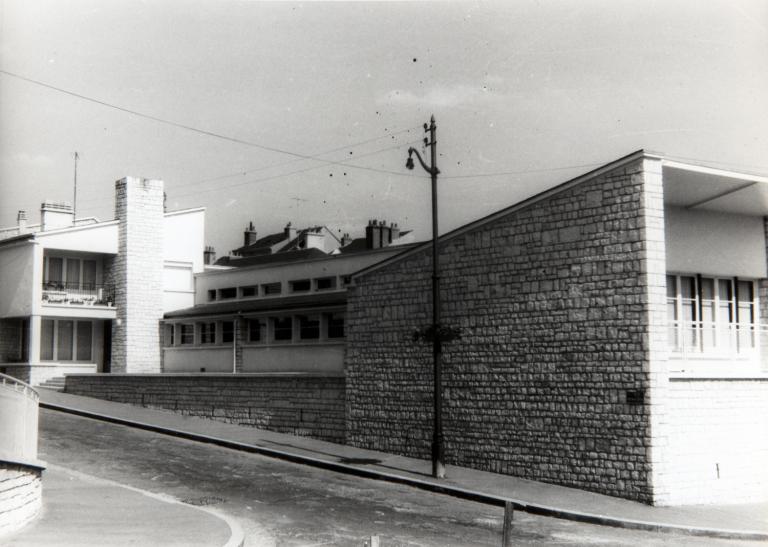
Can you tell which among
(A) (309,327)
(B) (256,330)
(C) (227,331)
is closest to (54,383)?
(C) (227,331)

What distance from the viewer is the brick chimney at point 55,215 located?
37500mm

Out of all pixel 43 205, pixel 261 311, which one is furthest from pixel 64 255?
pixel 261 311

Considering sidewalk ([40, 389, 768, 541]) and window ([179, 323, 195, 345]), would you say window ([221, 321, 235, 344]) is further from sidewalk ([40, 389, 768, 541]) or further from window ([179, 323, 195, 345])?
sidewalk ([40, 389, 768, 541])

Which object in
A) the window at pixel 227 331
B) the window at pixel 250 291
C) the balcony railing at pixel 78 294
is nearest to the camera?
the window at pixel 227 331

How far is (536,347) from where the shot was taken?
1747 cm

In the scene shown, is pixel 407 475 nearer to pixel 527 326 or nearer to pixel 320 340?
pixel 527 326

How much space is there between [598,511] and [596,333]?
139 inches

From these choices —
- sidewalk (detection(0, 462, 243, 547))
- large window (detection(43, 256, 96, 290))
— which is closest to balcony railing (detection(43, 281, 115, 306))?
large window (detection(43, 256, 96, 290))

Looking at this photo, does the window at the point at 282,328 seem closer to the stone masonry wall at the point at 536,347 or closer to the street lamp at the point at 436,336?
the stone masonry wall at the point at 536,347

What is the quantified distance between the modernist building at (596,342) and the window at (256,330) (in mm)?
8831

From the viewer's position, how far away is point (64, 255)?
34406mm

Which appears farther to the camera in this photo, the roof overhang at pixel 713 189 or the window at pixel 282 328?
the window at pixel 282 328

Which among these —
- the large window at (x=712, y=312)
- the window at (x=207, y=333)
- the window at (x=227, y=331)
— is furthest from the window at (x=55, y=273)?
the large window at (x=712, y=312)

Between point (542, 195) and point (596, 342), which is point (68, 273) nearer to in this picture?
point (542, 195)
